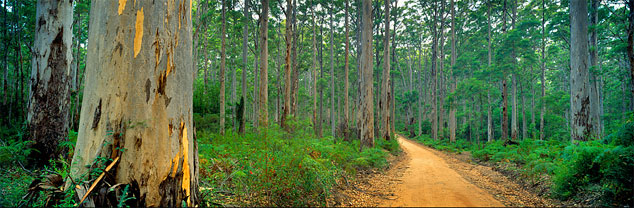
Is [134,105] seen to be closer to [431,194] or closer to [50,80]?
[431,194]

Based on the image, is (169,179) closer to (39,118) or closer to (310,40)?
(39,118)

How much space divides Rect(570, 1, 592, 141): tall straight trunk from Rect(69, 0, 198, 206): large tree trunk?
10.7 metres

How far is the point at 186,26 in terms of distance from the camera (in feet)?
8.86

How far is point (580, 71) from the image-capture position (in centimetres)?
805

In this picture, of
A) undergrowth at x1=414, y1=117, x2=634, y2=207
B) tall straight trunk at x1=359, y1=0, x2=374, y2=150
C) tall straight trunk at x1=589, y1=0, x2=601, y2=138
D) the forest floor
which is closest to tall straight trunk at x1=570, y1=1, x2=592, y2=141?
tall straight trunk at x1=589, y1=0, x2=601, y2=138

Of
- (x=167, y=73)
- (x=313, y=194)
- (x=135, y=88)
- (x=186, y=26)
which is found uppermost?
(x=186, y=26)

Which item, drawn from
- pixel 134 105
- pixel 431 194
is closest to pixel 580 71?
pixel 431 194

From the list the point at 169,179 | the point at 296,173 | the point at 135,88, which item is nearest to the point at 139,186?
the point at 169,179

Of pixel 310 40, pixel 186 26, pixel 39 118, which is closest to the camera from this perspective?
pixel 186 26

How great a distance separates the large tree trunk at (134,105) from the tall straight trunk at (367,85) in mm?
10651

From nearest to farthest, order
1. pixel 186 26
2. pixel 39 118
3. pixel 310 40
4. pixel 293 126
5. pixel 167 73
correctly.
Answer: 1. pixel 167 73
2. pixel 186 26
3. pixel 39 118
4. pixel 293 126
5. pixel 310 40

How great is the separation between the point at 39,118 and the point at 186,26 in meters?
4.61

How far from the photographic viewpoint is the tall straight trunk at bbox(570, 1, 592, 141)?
789cm

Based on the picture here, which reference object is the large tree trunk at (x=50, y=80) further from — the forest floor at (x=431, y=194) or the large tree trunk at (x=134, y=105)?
the forest floor at (x=431, y=194)
